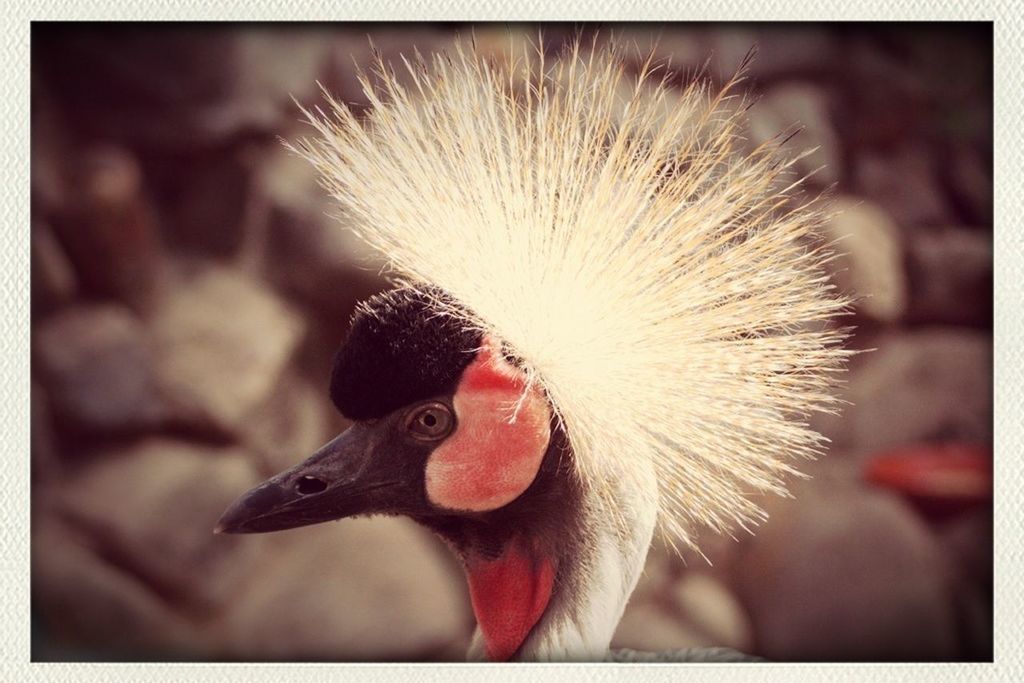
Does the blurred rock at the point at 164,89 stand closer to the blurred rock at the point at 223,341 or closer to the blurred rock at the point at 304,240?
the blurred rock at the point at 304,240

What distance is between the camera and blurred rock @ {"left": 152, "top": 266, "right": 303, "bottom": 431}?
1.54 m

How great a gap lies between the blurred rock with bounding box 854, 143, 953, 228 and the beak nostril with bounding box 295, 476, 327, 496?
97 centimetres

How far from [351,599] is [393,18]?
3.07 feet

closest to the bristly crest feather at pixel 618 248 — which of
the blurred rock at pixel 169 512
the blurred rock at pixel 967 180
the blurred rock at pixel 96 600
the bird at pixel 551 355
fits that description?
the bird at pixel 551 355

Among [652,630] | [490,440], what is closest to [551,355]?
[490,440]

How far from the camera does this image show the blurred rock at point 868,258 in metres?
1.54

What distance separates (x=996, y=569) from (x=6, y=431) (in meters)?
1.63

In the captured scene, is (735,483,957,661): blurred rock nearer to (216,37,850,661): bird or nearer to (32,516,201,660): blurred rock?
(216,37,850,661): bird

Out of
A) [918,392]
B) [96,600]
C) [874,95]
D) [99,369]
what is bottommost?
[96,600]

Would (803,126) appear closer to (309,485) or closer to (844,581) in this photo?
(844,581)

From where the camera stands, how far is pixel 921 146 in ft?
5.19

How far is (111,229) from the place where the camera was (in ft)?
5.12

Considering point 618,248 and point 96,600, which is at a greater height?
point 618,248

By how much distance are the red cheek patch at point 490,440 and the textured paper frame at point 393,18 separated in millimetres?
374
